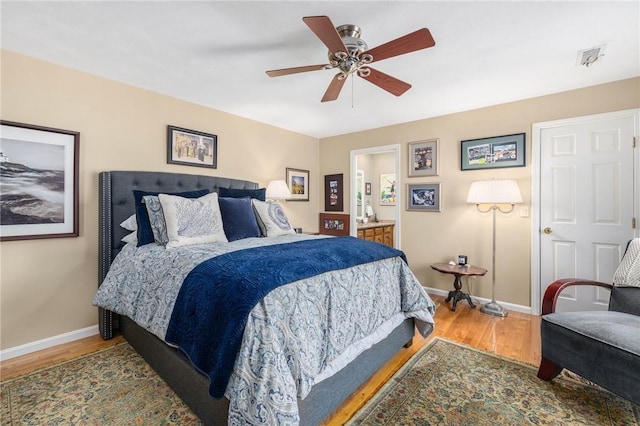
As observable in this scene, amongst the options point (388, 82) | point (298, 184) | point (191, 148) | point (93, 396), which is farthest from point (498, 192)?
point (93, 396)

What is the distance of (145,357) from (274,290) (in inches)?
60.3

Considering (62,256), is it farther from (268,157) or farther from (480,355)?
Result: (480,355)

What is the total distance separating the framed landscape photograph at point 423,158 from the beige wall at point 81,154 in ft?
9.23

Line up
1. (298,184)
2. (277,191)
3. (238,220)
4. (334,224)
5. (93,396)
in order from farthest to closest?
1. (334,224)
2. (298,184)
3. (277,191)
4. (238,220)
5. (93,396)

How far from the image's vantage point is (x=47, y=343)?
2484 mm

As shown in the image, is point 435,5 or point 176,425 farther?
point 435,5

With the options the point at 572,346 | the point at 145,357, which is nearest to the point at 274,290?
the point at 145,357

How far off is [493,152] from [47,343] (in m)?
4.85

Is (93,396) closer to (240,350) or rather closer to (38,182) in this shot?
(240,350)

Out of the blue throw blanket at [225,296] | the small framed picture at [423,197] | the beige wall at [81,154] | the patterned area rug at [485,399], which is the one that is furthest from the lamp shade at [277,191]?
the patterned area rug at [485,399]

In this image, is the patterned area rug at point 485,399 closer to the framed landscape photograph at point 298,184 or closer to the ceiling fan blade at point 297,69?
Answer: the ceiling fan blade at point 297,69

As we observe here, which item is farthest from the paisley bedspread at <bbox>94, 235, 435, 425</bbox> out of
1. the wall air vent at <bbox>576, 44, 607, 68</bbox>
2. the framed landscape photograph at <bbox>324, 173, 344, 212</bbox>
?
the framed landscape photograph at <bbox>324, 173, 344, 212</bbox>

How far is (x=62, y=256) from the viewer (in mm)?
2551

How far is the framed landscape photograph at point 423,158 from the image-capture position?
392 centimetres
